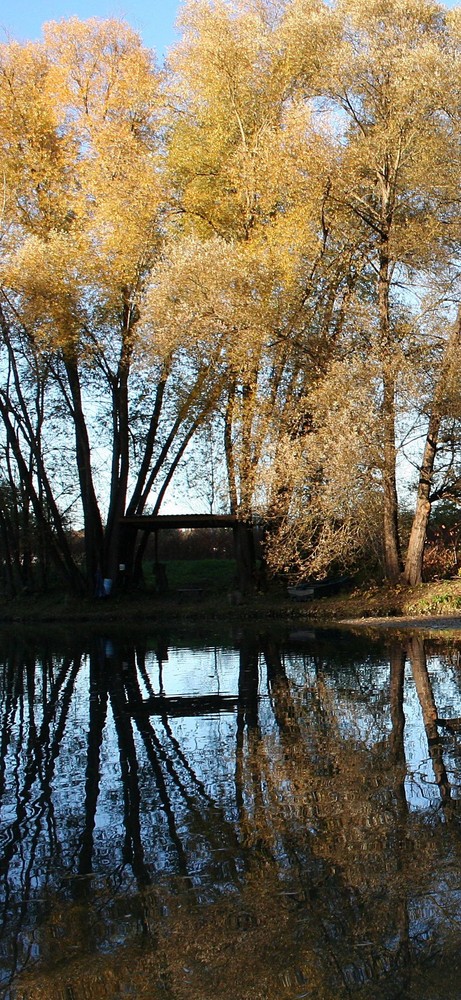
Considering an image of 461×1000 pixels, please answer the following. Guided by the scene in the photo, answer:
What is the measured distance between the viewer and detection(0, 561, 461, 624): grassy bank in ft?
63.5

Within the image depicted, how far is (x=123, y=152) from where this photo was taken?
81.4ft

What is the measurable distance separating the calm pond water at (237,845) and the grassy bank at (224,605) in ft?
30.0

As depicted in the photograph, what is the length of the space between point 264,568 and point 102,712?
614 inches

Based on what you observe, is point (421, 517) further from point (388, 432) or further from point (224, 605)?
point (224, 605)

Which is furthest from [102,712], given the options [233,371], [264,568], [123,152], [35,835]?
[123,152]

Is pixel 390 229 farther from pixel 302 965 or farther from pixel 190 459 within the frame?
pixel 302 965

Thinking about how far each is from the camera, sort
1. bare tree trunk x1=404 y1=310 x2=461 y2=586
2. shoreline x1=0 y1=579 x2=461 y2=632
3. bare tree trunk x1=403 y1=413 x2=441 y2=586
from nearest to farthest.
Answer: bare tree trunk x1=404 y1=310 x2=461 y2=586, shoreline x1=0 y1=579 x2=461 y2=632, bare tree trunk x1=403 y1=413 x2=441 y2=586

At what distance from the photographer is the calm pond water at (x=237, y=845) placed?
3.51 metres

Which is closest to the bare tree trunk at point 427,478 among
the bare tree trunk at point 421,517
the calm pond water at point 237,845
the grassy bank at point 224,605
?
the bare tree trunk at point 421,517

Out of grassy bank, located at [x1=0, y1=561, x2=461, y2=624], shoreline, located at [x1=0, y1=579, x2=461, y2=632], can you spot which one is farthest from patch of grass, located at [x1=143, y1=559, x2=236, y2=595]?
shoreline, located at [x1=0, y1=579, x2=461, y2=632]

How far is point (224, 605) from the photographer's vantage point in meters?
23.7

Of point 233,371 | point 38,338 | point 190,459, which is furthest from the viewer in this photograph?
point 190,459

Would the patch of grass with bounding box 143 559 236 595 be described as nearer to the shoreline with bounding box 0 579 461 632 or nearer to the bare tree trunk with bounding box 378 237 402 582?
the shoreline with bounding box 0 579 461 632

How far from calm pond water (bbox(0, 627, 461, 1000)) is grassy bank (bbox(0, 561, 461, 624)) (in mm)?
9129
